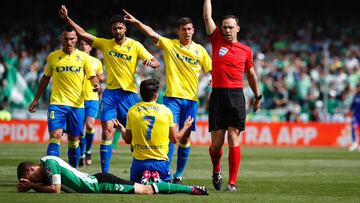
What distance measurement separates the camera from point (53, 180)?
11586 millimetres

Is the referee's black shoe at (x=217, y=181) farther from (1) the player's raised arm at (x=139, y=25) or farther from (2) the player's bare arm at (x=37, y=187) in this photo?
(2) the player's bare arm at (x=37, y=187)

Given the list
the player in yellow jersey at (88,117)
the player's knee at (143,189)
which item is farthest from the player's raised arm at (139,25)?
the player in yellow jersey at (88,117)

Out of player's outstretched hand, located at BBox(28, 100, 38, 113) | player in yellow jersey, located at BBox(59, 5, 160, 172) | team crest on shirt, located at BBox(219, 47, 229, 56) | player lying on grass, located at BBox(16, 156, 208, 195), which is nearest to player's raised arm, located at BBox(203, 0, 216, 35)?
team crest on shirt, located at BBox(219, 47, 229, 56)

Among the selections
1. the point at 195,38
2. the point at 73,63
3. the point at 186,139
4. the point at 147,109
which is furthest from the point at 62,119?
the point at 195,38

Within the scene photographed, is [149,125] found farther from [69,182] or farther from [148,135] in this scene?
[69,182]

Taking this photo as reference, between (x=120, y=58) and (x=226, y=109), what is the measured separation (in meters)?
2.98

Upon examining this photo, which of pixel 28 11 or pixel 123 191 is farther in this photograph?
pixel 28 11

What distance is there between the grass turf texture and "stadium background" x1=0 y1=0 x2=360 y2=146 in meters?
7.35

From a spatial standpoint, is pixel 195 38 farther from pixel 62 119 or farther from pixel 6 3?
pixel 62 119

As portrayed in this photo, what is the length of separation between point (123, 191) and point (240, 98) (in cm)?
249

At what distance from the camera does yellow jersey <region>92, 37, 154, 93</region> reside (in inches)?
607

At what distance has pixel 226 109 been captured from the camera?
13.2 metres

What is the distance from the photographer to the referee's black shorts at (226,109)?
517 inches

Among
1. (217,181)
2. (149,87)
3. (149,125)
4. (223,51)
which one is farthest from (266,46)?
(149,87)
